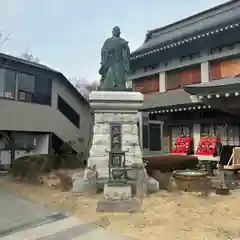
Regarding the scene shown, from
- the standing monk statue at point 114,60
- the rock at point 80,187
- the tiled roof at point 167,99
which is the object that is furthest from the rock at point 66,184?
the tiled roof at point 167,99

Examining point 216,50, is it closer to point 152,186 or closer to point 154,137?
point 154,137

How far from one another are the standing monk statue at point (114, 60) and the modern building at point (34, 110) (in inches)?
251

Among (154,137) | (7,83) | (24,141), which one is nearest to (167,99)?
(154,137)

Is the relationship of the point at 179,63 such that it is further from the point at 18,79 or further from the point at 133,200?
the point at 133,200

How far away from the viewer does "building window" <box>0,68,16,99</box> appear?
47.1 feet

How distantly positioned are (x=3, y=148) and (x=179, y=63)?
10395 mm

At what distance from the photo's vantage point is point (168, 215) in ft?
20.8

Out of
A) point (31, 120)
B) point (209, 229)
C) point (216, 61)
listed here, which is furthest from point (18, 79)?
point (209, 229)

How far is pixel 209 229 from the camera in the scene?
542 cm

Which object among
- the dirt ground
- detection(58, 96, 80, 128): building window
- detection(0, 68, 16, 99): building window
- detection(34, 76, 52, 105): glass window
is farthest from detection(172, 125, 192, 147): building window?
detection(0, 68, 16, 99): building window

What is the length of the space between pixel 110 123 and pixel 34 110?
7.88 metres

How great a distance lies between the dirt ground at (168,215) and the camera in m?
5.28

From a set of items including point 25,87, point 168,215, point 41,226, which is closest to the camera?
point 41,226

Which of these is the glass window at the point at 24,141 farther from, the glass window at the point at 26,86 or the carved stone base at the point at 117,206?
the carved stone base at the point at 117,206
